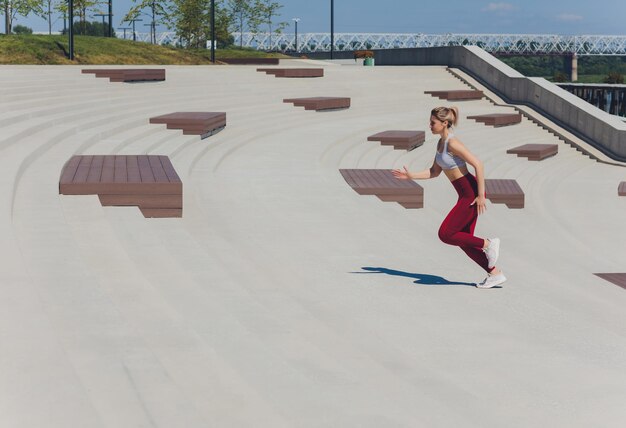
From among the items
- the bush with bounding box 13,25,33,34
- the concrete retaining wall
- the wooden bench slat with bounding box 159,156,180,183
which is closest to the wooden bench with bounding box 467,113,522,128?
the concrete retaining wall

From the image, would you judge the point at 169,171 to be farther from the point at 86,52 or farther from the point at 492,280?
the point at 86,52

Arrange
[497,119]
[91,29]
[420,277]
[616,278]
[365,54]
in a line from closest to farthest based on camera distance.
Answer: [420,277] → [616,278] → [497,119] → [365,54] → [91,29]

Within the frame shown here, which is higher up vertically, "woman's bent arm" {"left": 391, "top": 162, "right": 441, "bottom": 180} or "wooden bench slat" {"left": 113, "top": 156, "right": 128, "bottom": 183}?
"woman's bent arm" {"left": 391, "top": 162, "right": 441, "bottom": 180}

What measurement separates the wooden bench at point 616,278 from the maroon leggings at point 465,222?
2571 millimetres

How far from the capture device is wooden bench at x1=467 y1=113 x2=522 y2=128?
24.5m

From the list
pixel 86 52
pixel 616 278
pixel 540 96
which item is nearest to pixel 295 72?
pixel 540 96

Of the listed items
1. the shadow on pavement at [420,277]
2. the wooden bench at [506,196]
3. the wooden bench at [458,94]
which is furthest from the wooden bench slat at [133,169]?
the wooden bench at [458,94]

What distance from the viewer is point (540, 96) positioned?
2778 centimetres

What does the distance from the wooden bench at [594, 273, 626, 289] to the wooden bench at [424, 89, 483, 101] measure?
18226 mm

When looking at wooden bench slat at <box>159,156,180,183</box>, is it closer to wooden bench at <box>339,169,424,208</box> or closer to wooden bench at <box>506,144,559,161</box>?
wooden bench at <box>339,169,424,208</box>

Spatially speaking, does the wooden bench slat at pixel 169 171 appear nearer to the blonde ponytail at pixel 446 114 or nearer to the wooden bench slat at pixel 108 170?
the wooden bench slat at pixel 108 170

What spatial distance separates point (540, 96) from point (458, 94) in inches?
96.5

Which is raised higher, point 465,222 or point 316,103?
point 316,103

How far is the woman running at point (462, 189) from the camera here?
7609 millimetres
